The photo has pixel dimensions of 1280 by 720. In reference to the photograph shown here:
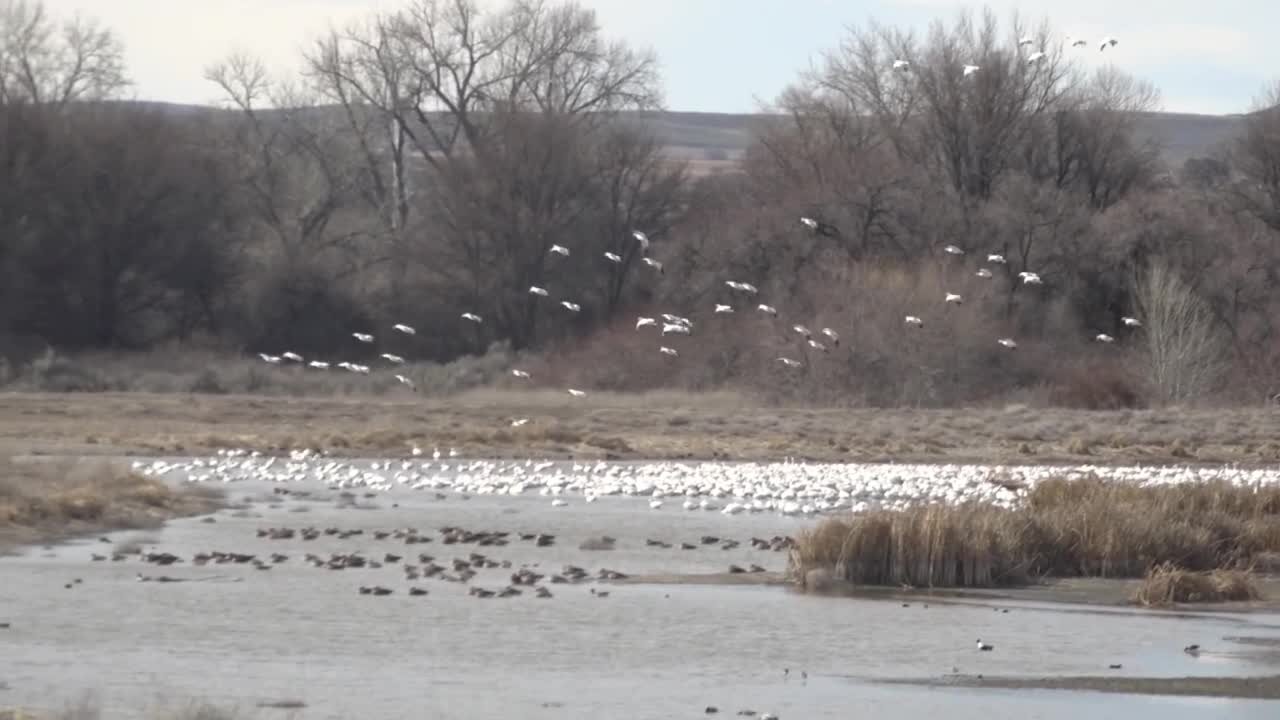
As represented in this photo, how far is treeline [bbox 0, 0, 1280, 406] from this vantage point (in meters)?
52.4

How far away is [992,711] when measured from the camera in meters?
13.5

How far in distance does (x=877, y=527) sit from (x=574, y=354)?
42303 mm

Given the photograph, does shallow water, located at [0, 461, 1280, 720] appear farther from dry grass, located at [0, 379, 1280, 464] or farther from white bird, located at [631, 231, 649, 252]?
white bird, located at [631, 231, 649, 252]

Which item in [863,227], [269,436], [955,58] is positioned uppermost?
[955,58]

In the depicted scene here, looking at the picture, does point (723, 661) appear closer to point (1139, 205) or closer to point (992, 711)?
point (992, 711)

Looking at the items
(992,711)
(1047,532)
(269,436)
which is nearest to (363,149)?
(269,436)

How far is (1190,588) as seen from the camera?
1877 centimetres

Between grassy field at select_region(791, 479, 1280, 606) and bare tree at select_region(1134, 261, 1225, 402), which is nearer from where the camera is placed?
grassy field at select_region(791, 479, 1280, 606)

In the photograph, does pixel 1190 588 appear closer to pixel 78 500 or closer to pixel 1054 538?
pixel 1054 538

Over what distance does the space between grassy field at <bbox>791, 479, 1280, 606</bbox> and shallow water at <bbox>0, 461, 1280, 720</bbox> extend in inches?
34.8

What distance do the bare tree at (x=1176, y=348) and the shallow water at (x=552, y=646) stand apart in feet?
96.3

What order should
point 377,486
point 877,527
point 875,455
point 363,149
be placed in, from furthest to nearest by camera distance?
point 363,149
point 875,455
point 377,486
point 877,527

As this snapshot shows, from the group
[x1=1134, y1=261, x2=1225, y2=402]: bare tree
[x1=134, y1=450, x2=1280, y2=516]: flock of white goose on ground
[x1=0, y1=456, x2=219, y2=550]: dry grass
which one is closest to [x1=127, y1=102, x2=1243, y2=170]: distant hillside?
[x1=1134, y1=261, x2=1225, y2=402]: bare tree

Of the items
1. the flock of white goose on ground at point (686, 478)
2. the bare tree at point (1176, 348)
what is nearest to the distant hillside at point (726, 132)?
the bare tree at point (1176, 348)
